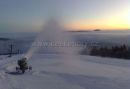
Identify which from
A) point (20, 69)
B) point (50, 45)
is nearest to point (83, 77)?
point (20, 69)

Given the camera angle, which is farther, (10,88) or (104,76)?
(104,76)

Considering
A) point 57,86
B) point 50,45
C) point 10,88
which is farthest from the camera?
point 50,45

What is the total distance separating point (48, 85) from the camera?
10.8 m

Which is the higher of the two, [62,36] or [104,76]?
[62,36]

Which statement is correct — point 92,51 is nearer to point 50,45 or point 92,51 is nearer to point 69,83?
point 50,45

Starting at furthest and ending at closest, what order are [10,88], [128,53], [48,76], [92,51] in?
1. [92,51]
2. [128,53]
3. [48,76]
4. [10,88]

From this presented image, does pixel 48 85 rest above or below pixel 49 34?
below

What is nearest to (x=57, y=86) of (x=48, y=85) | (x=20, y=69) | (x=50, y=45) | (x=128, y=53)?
(x=48, y=85)

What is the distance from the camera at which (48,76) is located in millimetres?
13125

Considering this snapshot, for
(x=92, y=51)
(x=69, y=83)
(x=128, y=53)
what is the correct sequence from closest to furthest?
1. (x=69, y=83)
2. (x=128, y=53)
3. (x=92, y=51)

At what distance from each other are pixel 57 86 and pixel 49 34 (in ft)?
83.3

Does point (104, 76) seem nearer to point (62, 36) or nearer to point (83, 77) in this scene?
point (83, 77)

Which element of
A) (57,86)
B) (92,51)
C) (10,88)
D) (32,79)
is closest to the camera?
(10,88)

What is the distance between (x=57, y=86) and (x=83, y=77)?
2.60 metres
